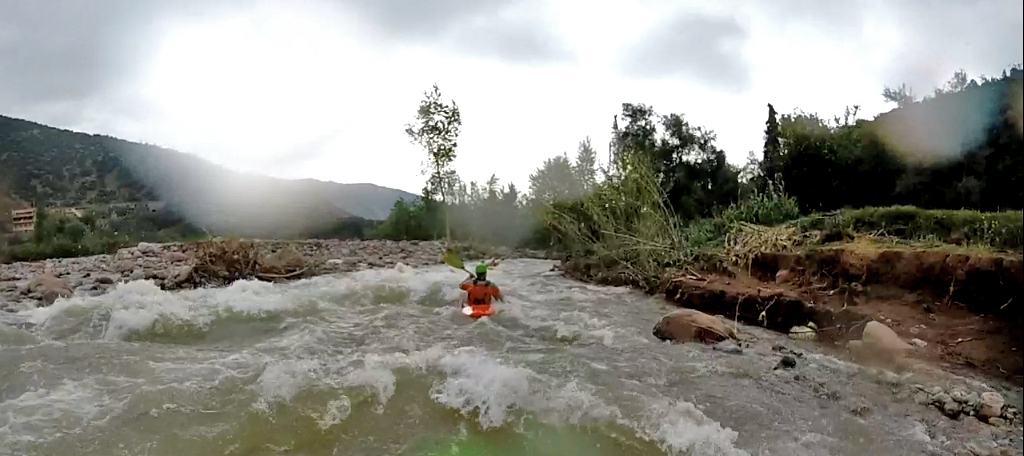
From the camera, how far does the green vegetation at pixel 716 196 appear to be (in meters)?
3.90

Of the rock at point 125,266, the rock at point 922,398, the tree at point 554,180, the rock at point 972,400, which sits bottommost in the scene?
the rock at point 922,398

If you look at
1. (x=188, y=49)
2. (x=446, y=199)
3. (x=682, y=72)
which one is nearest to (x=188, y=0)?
(x=188, y=49)

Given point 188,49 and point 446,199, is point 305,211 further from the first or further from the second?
point 188,49

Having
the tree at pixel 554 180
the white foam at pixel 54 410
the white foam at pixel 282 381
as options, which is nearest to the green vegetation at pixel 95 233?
the white foam at pixel 54 410

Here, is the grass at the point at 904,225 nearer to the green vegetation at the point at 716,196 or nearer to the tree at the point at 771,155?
the green vegetation at the point at 716,196

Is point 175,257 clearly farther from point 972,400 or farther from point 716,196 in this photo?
point 716,196

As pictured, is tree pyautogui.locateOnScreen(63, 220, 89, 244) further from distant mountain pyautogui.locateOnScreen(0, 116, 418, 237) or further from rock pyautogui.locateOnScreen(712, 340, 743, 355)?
rock pyautogui.locateOnScreen(712, 340, 743, 355)

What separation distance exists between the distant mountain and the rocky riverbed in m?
0.35

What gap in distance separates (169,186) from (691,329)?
5.66 meters

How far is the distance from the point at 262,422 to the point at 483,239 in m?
8.44

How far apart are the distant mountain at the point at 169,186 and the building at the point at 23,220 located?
0.13m

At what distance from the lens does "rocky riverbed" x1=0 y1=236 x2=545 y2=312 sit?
5.04 meters

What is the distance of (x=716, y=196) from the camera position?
9.72 meters

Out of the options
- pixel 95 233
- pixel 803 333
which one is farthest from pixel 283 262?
pixel 803 333
